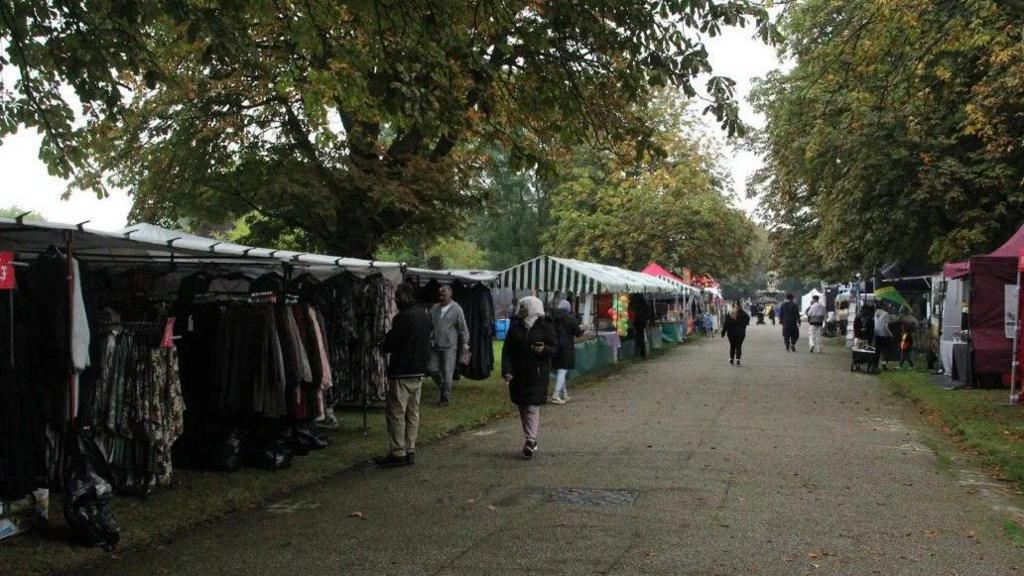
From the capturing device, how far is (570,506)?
809cm

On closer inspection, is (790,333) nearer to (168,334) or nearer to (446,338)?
(446,338)

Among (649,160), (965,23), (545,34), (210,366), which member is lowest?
(210,366)

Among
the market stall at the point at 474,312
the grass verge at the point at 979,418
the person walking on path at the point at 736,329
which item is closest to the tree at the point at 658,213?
the person walking on path at the point at 736,329

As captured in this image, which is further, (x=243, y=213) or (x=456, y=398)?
(x=243, y=213)

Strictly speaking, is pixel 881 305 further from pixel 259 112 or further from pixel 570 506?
pixel 570 506

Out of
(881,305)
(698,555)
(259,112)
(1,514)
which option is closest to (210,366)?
(1,514)

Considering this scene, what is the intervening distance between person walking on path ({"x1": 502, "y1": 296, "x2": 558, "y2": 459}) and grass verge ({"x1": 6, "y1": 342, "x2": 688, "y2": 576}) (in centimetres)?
160

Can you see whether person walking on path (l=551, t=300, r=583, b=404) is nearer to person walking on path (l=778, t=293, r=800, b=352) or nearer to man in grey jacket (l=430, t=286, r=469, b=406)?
man in grey jacket (l=430, t=286, r=469, b=406)

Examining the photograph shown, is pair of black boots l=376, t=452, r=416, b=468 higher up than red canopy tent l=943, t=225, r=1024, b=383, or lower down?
lower down

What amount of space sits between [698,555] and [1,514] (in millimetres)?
4609

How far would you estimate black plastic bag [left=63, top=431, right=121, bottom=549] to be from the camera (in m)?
6.73

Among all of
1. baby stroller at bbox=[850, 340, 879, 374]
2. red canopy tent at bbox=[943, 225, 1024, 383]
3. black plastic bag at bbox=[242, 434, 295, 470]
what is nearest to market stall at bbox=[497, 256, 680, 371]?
baby stroller at bbox=[850, 340, 879, 374]

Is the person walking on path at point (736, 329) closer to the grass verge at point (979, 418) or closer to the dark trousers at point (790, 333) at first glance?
the grass verge at point (979, 418)

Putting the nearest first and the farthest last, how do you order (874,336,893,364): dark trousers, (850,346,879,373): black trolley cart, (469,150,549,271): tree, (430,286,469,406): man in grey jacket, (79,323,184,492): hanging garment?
1. (79,323,184,492): hanging garment
2. (430,286,469,406): man in grey jacket
3. (850,346,879,373): black trolley cart
4. (874,336,893,364): dark trousers
5. (469,150,549,271): tree
